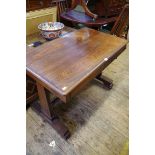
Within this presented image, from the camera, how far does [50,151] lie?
1.25m

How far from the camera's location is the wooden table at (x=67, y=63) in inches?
37.4

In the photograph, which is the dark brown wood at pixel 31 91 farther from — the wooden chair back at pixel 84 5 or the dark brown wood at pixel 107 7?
the dark brown wood at pixel 107 7

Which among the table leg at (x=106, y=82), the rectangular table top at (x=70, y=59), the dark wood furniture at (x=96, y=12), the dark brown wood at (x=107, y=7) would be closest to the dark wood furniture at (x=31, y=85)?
the rectangular table top at (x=70, y=59)

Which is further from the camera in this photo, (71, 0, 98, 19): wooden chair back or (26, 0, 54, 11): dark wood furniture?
(71, 0, 98, 19): wooden chair back

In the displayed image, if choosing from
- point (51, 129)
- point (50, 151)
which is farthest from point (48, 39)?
point (50, 151)

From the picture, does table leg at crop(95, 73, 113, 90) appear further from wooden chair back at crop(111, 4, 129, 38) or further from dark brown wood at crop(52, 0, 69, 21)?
dark brown wood at crop(52, 0, 69, 21)

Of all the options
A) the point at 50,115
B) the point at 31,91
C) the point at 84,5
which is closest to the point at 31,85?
the point at 31,91

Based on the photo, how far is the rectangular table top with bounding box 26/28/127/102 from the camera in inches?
37.3

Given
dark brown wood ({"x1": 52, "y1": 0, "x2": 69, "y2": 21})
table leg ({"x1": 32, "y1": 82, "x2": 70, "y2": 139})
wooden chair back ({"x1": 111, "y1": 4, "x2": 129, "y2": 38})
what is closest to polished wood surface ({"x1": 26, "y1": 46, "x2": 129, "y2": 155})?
table leg ({"x1": 32, "y1": 82, "x2": 70, "y2": 139})

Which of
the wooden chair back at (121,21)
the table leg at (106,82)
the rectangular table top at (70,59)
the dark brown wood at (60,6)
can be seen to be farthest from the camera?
the dark brown wood at (60,6)

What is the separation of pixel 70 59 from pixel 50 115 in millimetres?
572
